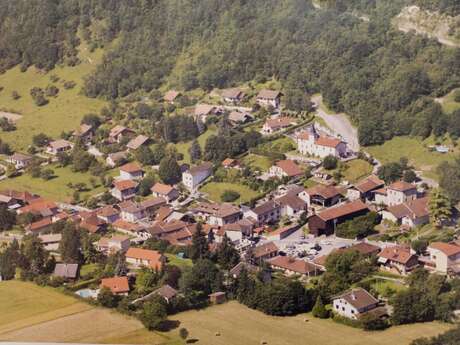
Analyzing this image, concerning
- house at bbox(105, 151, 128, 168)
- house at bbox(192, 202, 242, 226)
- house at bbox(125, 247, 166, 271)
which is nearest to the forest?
house at bbox(105, 151, 128, 168)

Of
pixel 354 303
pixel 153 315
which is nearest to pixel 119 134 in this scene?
pixel 153 315

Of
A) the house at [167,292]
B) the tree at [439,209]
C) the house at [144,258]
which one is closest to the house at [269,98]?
the tree at [439,209]

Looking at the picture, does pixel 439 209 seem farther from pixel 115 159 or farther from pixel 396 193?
pixel 115 159

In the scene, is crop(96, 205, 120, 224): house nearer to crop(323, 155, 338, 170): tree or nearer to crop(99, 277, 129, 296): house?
crop(99, 277, 129, 296): house

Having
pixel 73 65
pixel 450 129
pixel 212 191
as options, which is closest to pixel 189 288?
pixel 212 191

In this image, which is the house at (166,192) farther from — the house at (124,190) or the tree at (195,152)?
the tree at (195,152)
